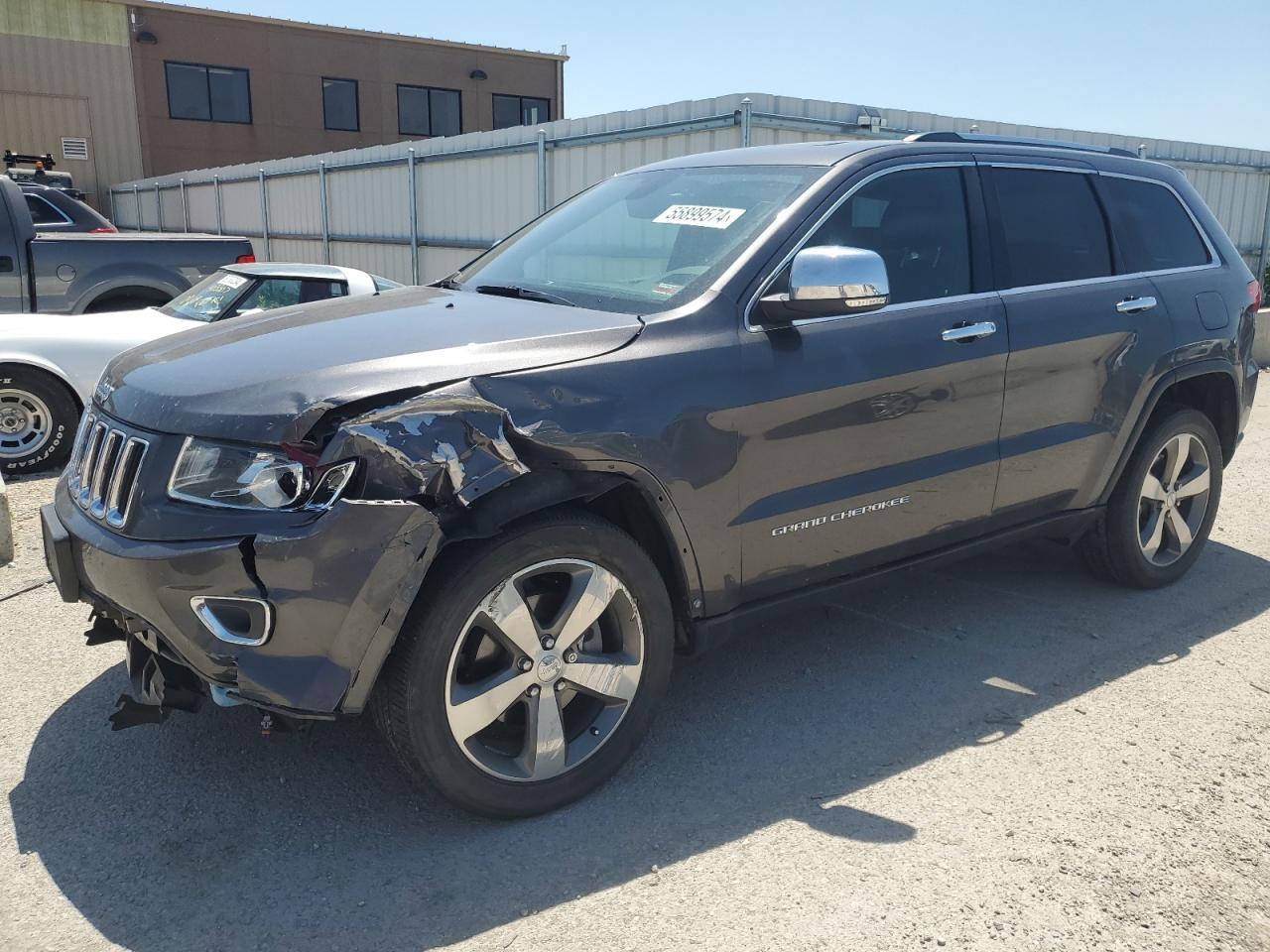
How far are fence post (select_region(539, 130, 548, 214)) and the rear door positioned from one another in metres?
7.30

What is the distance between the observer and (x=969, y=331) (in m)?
3.92

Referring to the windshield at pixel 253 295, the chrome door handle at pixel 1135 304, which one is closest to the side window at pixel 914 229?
the chrome door handle at pixel 1135 304

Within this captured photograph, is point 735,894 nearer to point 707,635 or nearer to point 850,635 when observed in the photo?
point 707,635

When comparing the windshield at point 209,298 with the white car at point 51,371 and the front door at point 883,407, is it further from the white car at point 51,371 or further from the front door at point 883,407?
the front door at point 883,407

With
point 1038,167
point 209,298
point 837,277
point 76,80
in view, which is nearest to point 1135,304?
point 1038,167

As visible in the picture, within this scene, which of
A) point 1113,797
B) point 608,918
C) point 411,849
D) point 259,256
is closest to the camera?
point 608,918

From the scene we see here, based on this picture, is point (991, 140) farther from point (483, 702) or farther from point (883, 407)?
point (483, 702)

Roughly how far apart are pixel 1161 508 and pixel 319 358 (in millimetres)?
3880

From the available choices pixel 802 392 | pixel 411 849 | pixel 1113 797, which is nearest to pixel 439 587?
pixel 411 849

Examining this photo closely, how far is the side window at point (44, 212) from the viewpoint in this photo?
11656mm

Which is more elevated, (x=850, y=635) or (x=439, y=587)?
(x=439, y=587)

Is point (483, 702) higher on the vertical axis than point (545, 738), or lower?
higher

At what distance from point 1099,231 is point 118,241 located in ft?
26.6

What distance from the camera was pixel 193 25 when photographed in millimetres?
31422
